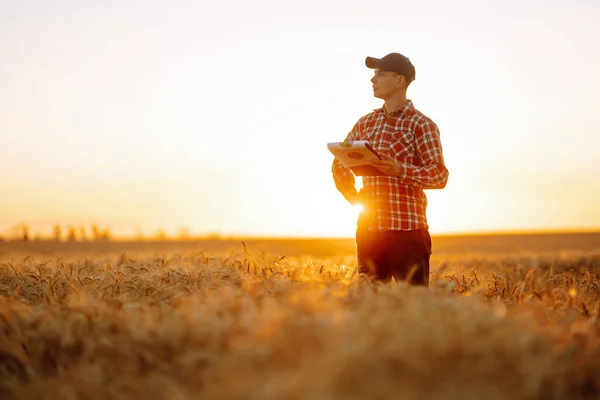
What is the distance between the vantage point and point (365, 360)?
2.46 m

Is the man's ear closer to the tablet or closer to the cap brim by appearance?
the cap brim

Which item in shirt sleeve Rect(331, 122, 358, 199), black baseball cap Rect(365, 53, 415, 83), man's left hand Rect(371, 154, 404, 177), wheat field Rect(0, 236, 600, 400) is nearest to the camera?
wheat field Rect(0, 236, 600, 400)

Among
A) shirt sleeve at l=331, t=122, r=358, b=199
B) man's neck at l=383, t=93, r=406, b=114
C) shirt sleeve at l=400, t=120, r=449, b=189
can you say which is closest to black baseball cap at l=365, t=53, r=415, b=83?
man's neck at l=383, t=93, r=406, b=114

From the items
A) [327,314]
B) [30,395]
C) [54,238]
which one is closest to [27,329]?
[30,395]

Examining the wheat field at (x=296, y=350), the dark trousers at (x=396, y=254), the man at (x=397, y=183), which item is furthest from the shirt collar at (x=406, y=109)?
the wheat field at (x=296, y=350)

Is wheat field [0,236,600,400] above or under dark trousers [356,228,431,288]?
under

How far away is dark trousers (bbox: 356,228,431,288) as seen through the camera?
6.00 meters

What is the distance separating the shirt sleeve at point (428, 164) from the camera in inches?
233

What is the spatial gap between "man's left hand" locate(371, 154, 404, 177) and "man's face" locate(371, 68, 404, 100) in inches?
32.5

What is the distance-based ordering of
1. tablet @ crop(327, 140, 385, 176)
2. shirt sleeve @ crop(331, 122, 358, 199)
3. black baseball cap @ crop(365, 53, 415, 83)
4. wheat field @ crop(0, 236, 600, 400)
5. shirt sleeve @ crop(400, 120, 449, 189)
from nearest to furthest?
wheat field @ crop(0, 236, 600, 400), tablet @ crop(327, 140, 385, 176), shirt sleeve @ crop(400, 120, 449, 189), black baseball cap @ crop(365, 53, 415, 83), shirt sleeve @ crop(331, 122, 358, 199)

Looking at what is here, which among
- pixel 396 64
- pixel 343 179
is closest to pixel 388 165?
pixel 343 179

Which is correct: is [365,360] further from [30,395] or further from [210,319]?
[30,395]

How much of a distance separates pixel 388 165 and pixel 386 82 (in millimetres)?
971

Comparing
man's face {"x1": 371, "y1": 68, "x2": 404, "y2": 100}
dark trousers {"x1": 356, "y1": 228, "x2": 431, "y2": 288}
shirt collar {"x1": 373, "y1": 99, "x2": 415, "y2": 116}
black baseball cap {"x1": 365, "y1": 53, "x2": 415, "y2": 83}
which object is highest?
black baseball cap {"x1": 365, "y1": 53, "x2": 415, "y2": 83}
